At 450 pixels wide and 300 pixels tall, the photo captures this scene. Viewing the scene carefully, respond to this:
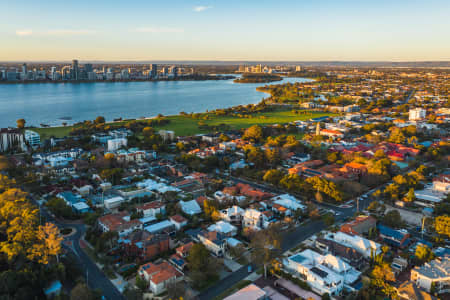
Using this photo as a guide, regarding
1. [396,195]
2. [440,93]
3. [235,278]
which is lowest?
[235,278]

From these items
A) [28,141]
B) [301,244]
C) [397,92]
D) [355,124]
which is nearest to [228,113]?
[355,124]

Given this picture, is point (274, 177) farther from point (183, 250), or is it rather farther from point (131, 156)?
point (131, 156)

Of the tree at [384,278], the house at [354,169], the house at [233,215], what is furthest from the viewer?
the house at [354,169]

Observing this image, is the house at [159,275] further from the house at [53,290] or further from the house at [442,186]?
the house at [442,186]

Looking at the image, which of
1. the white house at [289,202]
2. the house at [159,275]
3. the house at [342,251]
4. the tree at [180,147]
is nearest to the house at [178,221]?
the house at [159,275]

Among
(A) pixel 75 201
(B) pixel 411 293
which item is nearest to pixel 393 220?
(B) pixel 411 293

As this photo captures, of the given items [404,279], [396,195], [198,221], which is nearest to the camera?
[404,279]

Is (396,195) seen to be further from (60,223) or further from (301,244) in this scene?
(60,223)
